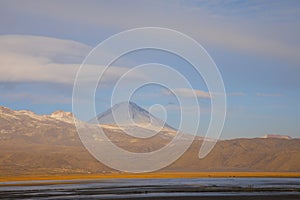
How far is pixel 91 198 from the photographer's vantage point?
65.2 m

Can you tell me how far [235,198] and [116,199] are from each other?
46.6ft

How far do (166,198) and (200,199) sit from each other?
399 cm

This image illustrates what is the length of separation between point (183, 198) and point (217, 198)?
13.8ft

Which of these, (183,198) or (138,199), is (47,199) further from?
(183,198)

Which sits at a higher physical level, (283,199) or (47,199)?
(47,199)

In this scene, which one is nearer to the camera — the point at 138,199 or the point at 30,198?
the point at 138,199

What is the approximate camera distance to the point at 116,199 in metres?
64.0

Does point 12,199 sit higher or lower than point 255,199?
higher

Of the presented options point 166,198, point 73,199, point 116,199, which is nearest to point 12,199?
point 73,199

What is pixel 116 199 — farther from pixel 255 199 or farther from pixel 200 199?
pixel 255 199

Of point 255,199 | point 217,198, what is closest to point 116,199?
point 217,198

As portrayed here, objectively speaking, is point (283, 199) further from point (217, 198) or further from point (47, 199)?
point (47, 199)

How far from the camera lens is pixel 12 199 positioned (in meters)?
66.3

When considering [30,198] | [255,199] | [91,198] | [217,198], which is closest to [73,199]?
[91,198]
